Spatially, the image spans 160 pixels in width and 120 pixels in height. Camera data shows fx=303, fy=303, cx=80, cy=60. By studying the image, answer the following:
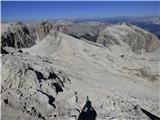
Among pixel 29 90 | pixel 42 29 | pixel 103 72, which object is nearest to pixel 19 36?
pixel 42 29

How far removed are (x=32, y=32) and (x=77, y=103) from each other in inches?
2501

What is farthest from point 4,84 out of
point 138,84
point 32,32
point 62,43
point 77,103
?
point 32,32

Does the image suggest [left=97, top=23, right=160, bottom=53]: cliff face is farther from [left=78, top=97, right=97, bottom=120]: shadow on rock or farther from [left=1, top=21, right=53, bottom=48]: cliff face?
[left=78, top=97, right=97, bottom=120]: shadow on rock

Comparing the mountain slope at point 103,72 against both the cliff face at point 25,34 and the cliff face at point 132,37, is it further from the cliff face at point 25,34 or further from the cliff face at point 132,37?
the cliff face at point 25,34

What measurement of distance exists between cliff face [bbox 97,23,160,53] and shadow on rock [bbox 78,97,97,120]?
3265cm

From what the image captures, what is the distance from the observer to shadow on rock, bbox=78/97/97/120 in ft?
61.9

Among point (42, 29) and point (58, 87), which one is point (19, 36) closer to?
point (42, 29)

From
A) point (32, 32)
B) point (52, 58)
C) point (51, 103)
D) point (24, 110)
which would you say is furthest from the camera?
point (32, 32)

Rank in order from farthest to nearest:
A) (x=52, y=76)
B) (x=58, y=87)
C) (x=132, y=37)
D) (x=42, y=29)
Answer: (x=42, y=29)
(x=132, y=37)
(x=52, y=76)
(x=58, y=87)

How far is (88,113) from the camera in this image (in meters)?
20.0

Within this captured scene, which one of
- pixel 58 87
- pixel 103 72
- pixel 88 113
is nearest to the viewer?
pixel 88 113

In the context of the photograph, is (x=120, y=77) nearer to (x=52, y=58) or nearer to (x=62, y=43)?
(x=52, y=58)

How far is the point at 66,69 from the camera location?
28.6 metres

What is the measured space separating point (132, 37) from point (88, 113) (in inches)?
1537
